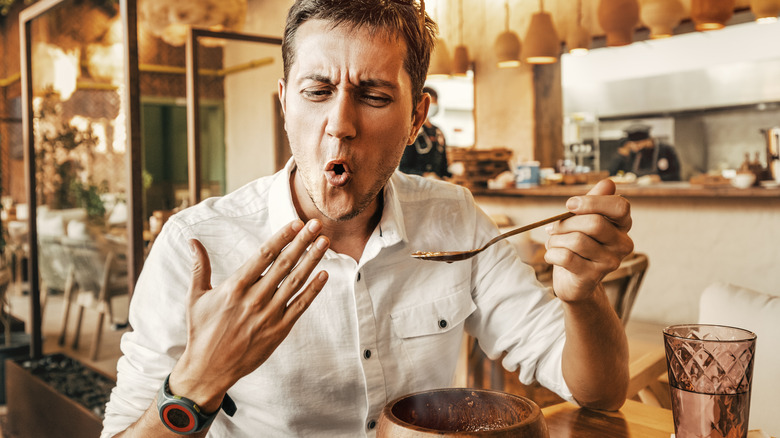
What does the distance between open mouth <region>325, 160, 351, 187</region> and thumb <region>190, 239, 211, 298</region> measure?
0.93 ft

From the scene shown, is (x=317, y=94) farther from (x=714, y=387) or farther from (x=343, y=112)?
(x=714, y=387)

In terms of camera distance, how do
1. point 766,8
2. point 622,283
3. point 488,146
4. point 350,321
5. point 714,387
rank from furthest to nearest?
point 488,146, point 766,8, point 622,283, point 350,321, point 714,387

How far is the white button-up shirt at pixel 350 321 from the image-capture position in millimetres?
1151

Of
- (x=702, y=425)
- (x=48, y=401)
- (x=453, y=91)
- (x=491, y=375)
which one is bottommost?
(x=48, y=401)

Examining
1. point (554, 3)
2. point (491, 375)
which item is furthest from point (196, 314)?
point (554, 3)

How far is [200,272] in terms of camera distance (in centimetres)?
90

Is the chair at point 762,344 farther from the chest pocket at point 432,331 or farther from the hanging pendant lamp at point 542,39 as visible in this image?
the hanging pendant lamp at point 542,39

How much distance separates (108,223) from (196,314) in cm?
398

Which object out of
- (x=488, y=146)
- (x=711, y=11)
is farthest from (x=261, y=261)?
(x=488, y=146)

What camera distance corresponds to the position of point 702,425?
33.0 inches

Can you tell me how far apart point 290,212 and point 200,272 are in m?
0.35

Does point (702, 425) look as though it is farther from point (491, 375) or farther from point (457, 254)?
point (491, 375)

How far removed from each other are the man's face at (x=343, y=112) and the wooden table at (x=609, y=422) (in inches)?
18.9

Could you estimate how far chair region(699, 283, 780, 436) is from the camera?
159 centimetres
